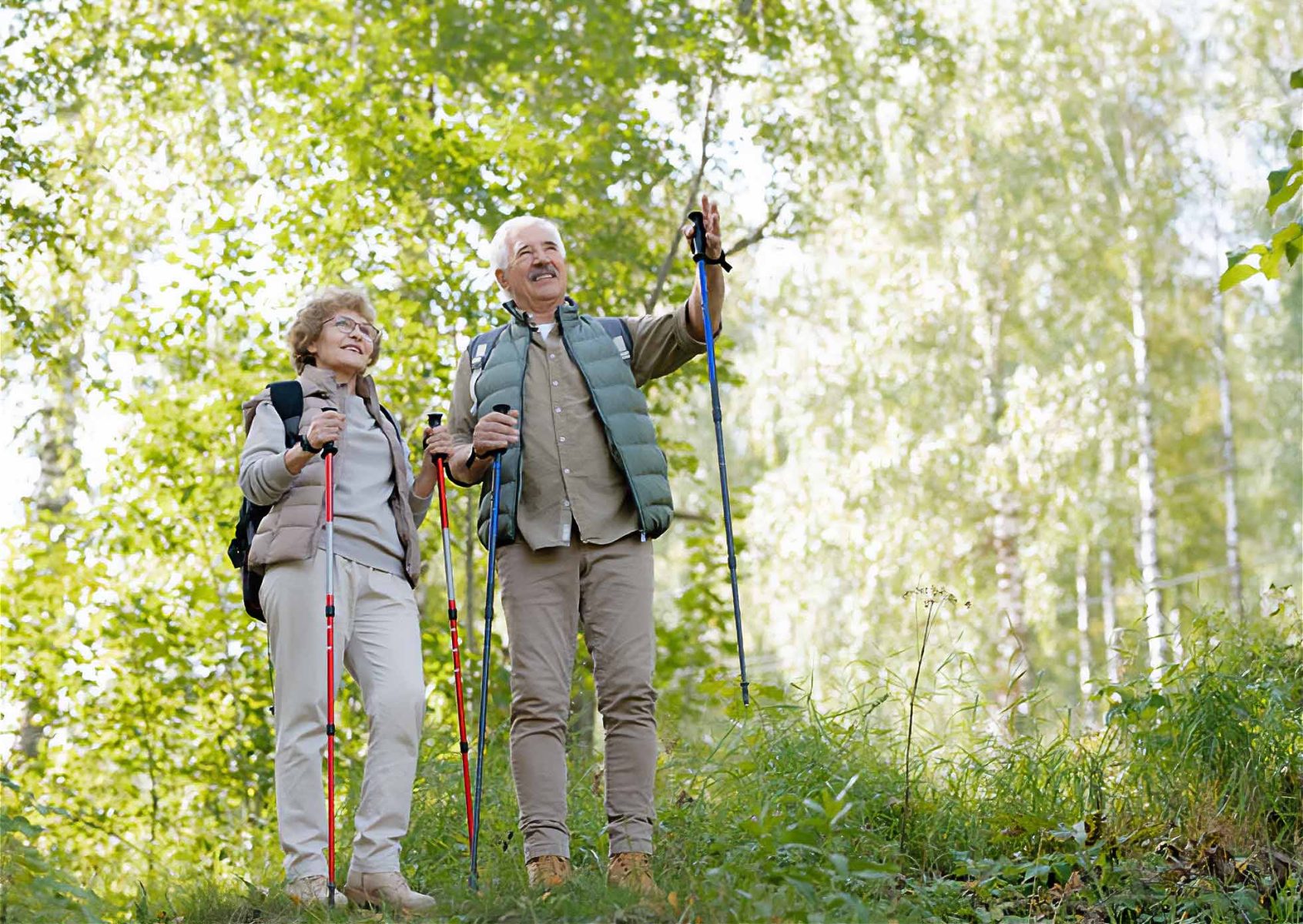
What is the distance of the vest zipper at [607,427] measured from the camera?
4.25m

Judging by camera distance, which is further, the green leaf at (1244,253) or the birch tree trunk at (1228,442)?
the birch tree trunk at (1228,442)

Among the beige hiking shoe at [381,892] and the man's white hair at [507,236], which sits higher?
the man's white hair at [507,236]

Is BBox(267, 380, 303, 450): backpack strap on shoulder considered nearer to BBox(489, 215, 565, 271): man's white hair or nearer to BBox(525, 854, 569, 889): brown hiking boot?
BBox(489, 215, 565, 271): man's white hair

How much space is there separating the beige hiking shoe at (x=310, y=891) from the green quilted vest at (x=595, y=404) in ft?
3.70

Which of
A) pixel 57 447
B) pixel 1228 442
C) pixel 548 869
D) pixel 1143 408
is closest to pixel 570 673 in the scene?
pixel 548 869

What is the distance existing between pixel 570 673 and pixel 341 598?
75 centimetres

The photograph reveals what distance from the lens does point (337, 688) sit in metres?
4.32

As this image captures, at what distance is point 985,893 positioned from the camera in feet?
13.6

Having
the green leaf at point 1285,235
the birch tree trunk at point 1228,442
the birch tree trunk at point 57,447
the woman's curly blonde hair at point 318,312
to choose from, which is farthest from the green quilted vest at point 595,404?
the birch tree trunk at point 1228,442

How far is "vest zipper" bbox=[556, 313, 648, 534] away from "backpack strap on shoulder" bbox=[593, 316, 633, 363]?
0.34 feet

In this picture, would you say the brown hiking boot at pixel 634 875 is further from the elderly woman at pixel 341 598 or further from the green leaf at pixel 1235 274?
the green leaf at pixel 1235 274

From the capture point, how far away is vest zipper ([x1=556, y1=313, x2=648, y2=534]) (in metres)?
4.25

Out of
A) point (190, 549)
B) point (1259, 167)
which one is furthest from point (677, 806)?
point (1259, 167)

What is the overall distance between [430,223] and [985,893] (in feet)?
19.6
